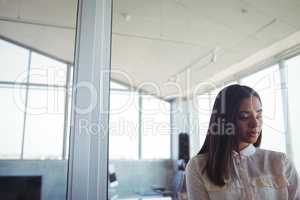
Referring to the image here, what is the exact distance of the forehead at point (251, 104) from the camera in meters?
1.14

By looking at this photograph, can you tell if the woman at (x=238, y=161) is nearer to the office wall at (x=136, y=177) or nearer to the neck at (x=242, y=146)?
the neck at (x=242, y=146)

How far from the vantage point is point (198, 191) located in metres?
1.05

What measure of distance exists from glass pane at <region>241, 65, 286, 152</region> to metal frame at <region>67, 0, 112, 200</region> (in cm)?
67

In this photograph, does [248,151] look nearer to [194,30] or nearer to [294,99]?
[294,99]

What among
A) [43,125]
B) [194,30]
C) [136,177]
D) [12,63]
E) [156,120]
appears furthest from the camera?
[136,177]

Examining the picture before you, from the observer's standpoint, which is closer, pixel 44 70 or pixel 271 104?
pixel 271 104

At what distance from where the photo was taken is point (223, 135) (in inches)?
44.3

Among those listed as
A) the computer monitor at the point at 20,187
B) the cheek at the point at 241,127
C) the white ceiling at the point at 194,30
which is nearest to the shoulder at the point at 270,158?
the cheek at the point at 241,127

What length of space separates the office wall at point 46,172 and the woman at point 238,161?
1.66 feet

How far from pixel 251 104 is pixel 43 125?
0.93 meters

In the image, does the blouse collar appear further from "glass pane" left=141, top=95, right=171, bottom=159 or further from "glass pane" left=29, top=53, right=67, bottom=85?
"glass pane" left=29, top=53, right=67, bottom=85

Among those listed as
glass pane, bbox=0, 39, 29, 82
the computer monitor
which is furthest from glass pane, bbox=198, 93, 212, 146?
glass pane, bbox=0, 39, 29, 82

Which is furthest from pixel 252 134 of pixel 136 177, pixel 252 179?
pixel 136 177

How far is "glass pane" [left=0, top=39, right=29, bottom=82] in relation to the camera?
124cm
